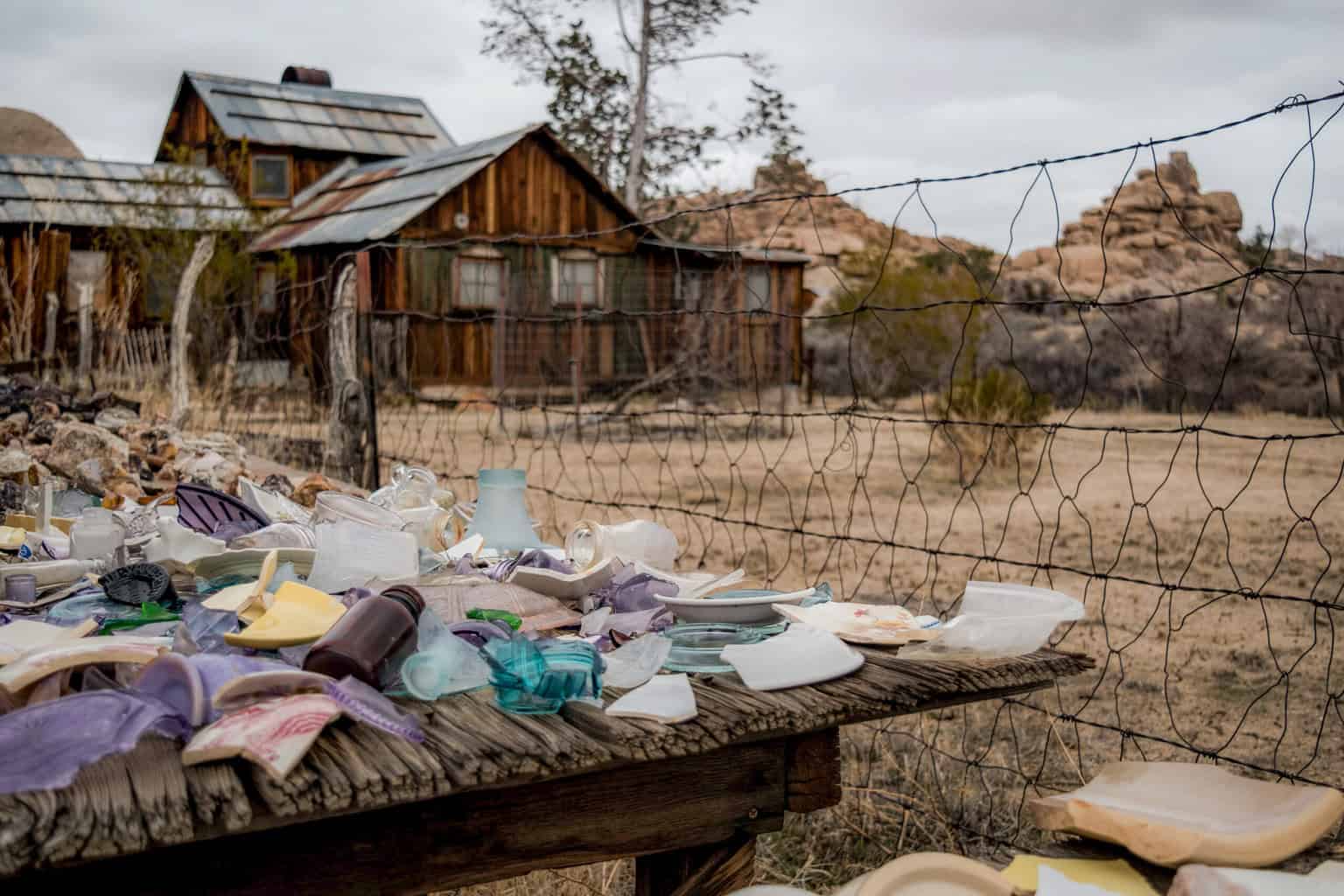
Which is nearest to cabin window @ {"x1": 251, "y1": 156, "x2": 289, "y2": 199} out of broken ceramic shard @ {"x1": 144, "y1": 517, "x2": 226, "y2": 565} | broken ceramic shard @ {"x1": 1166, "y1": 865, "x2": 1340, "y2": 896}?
broken ceramic shard @ {"x1": 144, "y1": 517, "x2": 226, "y2": 565}

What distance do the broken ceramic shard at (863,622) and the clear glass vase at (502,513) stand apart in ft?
3.39

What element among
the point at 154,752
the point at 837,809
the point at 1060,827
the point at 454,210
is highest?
the point at 454,210

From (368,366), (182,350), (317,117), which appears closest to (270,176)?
(317,117)

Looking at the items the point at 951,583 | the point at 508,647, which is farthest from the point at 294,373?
the point at 508,647

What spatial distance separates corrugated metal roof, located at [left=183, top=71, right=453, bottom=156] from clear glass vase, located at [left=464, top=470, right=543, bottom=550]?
67.4ft

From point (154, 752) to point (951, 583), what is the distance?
193 inches

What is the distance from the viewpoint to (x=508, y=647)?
1.56 m

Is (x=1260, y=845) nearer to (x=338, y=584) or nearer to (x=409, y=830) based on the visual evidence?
(x=409, y=830)

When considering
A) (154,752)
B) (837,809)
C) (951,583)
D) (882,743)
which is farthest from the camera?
(951,583)

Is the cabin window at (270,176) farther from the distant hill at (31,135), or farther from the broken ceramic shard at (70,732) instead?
the distant hill at (31,135)

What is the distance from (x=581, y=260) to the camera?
59.9 ft

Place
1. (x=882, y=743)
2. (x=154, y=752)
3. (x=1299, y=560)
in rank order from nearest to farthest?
(x=154, y=752) → (x=882, y=743) → (x=1299, y=560)

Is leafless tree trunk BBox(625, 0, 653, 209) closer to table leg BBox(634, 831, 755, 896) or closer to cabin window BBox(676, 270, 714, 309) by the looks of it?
cabin window BBox(676, 270, 714, 309)

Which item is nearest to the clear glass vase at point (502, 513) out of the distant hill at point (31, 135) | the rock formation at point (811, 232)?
the rock formation at point (811, 232)
